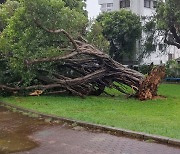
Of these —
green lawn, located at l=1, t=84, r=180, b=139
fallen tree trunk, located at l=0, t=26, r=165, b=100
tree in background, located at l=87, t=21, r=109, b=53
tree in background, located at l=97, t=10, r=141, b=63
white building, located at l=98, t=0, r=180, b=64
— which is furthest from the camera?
white building, located at l=98, t=0, r=180, b=64

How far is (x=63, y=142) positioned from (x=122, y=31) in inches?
1129

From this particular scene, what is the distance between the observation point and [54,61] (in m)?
16.2

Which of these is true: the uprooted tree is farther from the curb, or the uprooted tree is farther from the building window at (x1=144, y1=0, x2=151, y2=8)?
the building window at (x1=144, y1=0, x2=151, y2=8)

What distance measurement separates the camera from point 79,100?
628 inches

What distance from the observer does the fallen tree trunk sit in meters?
16.6

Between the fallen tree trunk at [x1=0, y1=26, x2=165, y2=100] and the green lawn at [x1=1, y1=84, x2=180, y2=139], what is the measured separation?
65 cm

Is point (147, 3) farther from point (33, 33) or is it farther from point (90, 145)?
point (90, 145)

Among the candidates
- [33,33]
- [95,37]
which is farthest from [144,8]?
[33,33]

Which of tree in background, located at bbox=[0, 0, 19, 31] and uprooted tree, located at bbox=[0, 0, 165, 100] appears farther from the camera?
tree in background, located at bbox=[0, 0, 19, 31]

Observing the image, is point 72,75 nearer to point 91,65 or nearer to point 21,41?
point 91,65

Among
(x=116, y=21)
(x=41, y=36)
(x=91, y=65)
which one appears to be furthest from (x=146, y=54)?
(x=41, y=36)

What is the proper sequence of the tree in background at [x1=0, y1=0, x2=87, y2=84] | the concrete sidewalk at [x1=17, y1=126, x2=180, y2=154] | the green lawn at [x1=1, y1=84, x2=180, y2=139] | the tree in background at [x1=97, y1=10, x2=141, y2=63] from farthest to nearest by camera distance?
the tree in background at [x1=97, y1=10, x2=141, y2=63]
the tree in background at [x1=0, y1=0, x2=87, y2=84]
the green lawn at [x1=1, y1=84, x2=180, y2=139]
the concrete sidewalk at [x1=17, y1=126, x2=180, y2=154]

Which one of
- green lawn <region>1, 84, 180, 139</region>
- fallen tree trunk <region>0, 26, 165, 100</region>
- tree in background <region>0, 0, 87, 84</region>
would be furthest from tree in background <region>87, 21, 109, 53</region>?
green lawn <region>1, 84, 180, 139</region>

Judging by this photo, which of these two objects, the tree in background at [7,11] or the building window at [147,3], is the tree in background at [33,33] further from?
the building window at [147,3]
